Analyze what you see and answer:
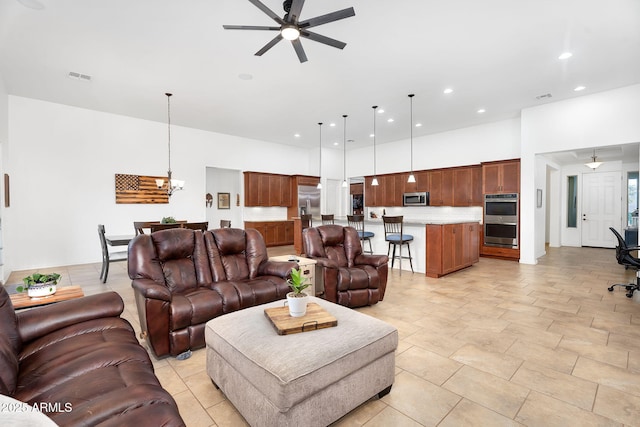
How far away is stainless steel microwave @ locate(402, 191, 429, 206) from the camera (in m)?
8.39

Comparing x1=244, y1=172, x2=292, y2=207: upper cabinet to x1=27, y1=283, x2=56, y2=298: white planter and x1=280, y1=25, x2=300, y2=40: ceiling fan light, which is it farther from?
x1=27, y1=283, x2=56, y2=298: white planter

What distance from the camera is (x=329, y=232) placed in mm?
4047

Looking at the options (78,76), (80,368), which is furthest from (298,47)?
(78,76)

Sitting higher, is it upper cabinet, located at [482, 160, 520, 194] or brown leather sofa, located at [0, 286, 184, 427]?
upper cabinet, located at [482, 160, 520, 194]

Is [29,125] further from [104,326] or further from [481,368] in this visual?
[481,368]

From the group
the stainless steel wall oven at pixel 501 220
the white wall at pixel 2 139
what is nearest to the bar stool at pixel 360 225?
the stainless steel wall oven at pixel 501 220

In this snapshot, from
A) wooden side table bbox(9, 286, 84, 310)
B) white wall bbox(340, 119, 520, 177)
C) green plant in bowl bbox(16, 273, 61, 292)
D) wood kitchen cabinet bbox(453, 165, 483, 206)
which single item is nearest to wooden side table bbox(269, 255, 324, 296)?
wooden side table bbox(9, 286, 84, 310)

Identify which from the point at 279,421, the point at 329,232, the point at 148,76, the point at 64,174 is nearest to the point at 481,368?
the point at 279,421

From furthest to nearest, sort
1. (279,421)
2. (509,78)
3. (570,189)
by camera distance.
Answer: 1. (570,189)
2. (509,78)
3. (279,421)

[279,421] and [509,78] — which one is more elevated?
[509,78]

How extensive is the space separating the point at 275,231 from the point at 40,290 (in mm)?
6629

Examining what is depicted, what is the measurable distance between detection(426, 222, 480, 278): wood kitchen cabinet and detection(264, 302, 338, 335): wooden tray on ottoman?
362cm

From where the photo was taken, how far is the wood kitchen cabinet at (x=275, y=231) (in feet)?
27.9

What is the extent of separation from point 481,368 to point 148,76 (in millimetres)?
5646
